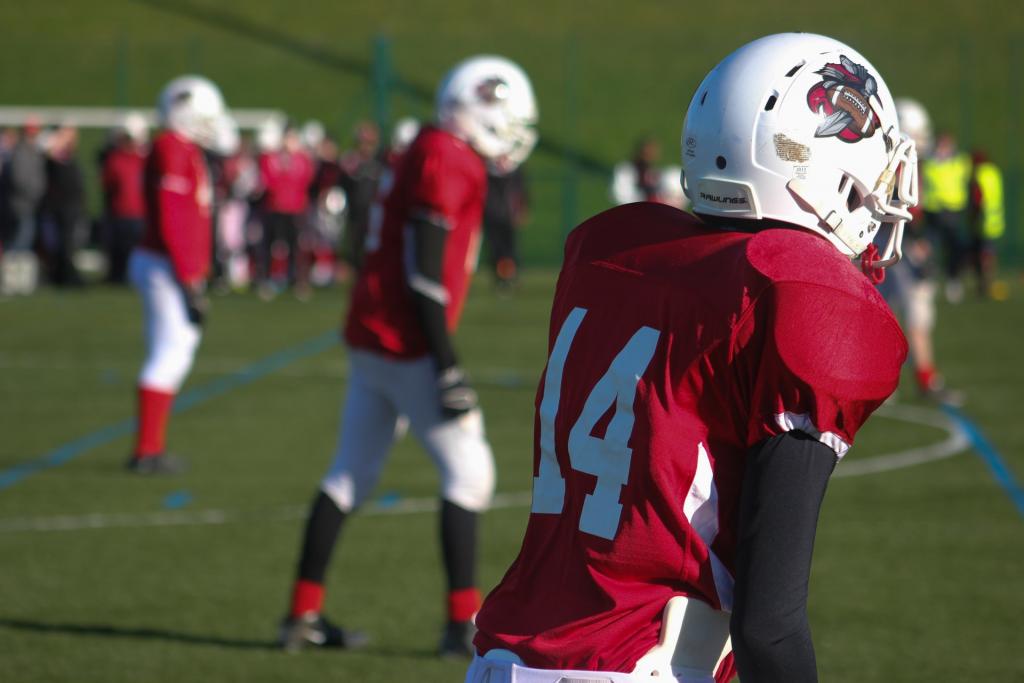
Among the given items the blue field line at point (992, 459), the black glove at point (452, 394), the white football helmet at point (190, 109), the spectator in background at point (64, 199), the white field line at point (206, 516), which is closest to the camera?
the black glove at point (452, 394)

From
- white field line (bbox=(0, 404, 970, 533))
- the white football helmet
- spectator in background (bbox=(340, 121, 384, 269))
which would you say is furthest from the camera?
spectator in background (bbox=(340, 121, 384, 269))

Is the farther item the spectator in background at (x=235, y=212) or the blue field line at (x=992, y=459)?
the spectator in background at (x=235, y=212)

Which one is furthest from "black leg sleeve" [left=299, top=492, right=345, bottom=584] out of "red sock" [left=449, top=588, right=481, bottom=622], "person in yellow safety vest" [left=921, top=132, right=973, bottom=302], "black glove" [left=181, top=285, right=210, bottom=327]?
"person in yellow safety vest" [left=921, top=132, right=973, bottom=302]

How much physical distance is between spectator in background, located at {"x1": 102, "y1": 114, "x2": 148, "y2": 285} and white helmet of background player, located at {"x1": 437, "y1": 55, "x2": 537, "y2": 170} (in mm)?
14855

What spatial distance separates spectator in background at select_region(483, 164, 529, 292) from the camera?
2069 cm

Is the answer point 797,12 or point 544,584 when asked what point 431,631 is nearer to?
point 544,584

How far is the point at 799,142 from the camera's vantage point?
2414 millimetres

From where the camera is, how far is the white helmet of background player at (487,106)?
575 cm

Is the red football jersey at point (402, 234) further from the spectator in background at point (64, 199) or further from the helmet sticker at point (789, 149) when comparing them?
the spectator in background at point (64, 199)

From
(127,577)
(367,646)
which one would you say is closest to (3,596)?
(127,577)

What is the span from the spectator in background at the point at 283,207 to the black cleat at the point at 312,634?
49.7 feet

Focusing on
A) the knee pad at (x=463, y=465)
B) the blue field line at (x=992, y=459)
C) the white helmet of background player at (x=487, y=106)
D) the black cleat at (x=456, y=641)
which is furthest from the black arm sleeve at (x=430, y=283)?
the blue field line at (x=992, y=459)

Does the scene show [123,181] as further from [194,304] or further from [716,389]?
[716,389]

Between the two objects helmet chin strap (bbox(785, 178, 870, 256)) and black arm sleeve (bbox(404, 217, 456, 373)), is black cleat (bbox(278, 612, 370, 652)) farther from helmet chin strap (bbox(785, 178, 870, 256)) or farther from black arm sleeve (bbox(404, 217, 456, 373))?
helmet chin strap (bbox(785, 178, 870, 256))
